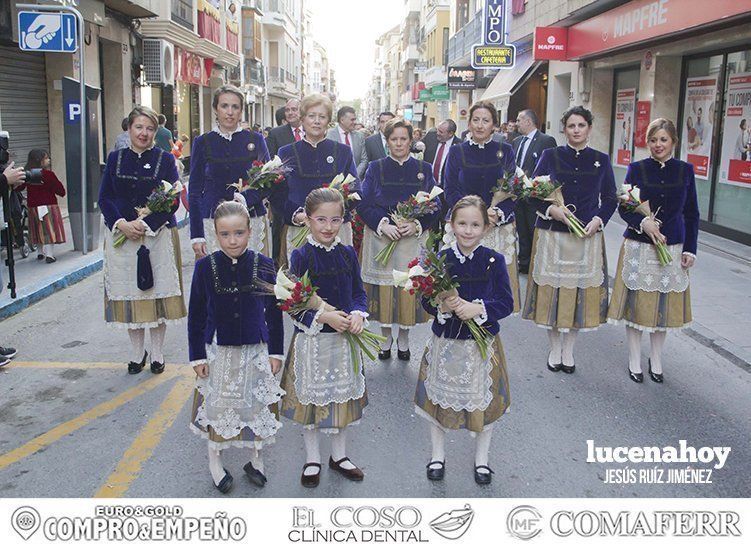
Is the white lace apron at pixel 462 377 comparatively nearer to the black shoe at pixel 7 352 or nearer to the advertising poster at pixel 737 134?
the black shoe at pixel 7 352

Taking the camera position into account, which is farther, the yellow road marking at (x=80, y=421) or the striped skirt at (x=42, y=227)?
the striped skirt at (x=42, y=227)

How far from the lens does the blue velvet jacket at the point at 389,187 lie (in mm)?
6043

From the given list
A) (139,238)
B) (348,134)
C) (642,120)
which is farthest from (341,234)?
(642,120)

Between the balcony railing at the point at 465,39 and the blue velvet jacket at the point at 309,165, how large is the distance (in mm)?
22397

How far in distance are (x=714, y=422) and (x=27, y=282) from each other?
299 inches

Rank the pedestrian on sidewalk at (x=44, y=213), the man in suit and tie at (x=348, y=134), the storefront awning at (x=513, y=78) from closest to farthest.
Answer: the man in suit and tie at (x=348, y=134)
the pedestrian on sidewalk at (x=44, y=213)
the storefront awning at (x=513, y=78)

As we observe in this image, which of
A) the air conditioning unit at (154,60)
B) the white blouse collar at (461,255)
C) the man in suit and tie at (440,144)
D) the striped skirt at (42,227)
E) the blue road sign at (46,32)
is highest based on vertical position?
the air conditioning unit at (154,60)

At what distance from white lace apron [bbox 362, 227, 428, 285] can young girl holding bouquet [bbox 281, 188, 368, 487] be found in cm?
203

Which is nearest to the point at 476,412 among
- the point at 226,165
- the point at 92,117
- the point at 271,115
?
the point at 226,165

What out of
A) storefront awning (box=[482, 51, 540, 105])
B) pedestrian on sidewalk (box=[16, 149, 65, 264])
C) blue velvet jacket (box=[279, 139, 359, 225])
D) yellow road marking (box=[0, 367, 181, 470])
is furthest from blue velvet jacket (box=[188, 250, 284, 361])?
storefront awning (box=[482, 51, 540, 105])

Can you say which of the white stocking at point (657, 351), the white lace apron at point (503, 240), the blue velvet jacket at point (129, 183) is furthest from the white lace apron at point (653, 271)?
the blue velvet jacket at point (129, 183)

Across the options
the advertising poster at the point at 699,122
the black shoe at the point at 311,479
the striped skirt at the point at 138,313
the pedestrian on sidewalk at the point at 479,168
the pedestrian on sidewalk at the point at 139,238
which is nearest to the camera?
the black shoe at the point at 311,479

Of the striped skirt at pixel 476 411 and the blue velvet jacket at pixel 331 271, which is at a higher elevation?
the blue velvet jacket at pixel 331 271

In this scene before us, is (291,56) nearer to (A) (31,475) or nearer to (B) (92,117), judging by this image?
(B) (92,117)
